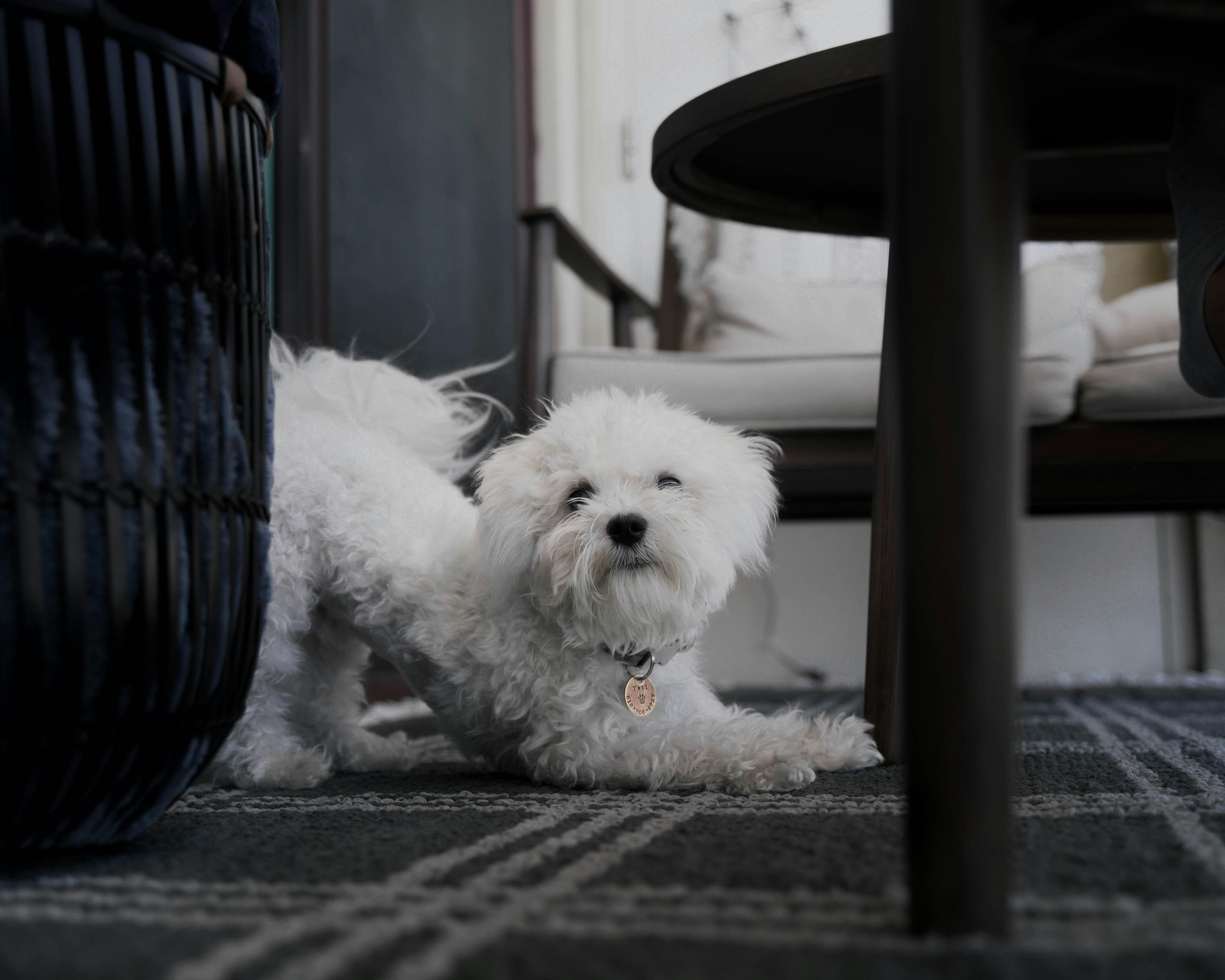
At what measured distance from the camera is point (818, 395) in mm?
1767

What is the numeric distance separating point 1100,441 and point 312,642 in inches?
49.8

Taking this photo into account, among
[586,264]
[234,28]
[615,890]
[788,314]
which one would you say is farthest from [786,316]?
[615,890]

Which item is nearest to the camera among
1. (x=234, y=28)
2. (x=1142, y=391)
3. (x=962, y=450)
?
(x=962, y=450)

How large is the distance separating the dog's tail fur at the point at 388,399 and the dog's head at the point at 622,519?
261 mm

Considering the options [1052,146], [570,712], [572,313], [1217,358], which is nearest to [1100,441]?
[1052,146]

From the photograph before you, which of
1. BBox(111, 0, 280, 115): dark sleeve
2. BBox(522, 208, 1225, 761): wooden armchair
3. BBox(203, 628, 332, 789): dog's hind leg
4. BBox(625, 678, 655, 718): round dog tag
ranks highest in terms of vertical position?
BBox(111, 0, 280, 115): dark sleeve

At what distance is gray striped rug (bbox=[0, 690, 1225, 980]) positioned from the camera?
0.42 m

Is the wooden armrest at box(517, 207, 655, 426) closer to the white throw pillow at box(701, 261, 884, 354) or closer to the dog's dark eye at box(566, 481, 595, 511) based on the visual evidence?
the white throw pillow at box(701, 261, 884, 354)

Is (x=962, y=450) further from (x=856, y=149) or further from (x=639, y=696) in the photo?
(x=856, y=149)

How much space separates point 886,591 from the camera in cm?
104

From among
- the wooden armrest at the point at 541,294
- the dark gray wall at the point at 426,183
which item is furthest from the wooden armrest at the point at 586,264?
the dark gray wall at the point at 426,183

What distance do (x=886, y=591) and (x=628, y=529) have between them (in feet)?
0.94

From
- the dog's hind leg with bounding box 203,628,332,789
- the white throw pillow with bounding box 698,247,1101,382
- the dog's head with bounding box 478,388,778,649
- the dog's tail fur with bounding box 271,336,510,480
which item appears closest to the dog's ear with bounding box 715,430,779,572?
the dog's head with bounding box 478,388,778,649

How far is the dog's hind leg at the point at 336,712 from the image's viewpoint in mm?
1190
